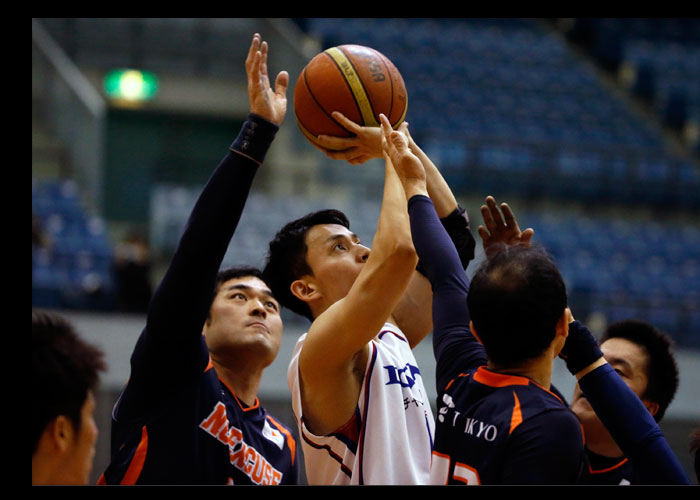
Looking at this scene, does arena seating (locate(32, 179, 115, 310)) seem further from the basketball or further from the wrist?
the wrist

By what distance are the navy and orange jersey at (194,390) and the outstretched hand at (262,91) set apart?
0.04 metres

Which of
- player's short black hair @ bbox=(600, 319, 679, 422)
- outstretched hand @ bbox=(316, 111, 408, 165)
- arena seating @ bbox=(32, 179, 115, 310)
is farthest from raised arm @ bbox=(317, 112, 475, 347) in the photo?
arena seating @ bbox=(32, 179, 115, 310)

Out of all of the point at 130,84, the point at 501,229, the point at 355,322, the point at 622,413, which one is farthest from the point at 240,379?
the point at 130,84

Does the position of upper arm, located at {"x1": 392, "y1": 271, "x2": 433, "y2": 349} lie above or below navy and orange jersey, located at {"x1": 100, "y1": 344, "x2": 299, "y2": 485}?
above

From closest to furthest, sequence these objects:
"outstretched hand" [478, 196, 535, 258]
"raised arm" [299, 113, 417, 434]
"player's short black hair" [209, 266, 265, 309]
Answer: "raised arm" [299, 113, 417, 434]
"outstretched hand" [478, 196, 535, 258]
"player's short black hair" [209, 266, 265, 309]

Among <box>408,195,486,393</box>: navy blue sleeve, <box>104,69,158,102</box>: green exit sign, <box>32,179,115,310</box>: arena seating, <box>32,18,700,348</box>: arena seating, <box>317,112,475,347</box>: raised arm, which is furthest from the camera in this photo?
<box>104,69,158,102</box>: green exit sign

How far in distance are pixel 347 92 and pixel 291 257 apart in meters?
0.66

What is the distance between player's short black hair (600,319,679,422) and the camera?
2922mm

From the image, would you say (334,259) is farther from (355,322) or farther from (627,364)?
(627,364)

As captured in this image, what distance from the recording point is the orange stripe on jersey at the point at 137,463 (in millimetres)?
2324

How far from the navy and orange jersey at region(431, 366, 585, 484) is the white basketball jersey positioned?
1.36ft

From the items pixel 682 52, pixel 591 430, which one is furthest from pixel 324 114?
pixel 682 52

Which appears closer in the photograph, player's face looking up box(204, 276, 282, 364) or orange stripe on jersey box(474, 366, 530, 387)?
orange stripe on jersey box(474, 366, 530, 387)

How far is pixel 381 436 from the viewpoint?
2.51 meters
